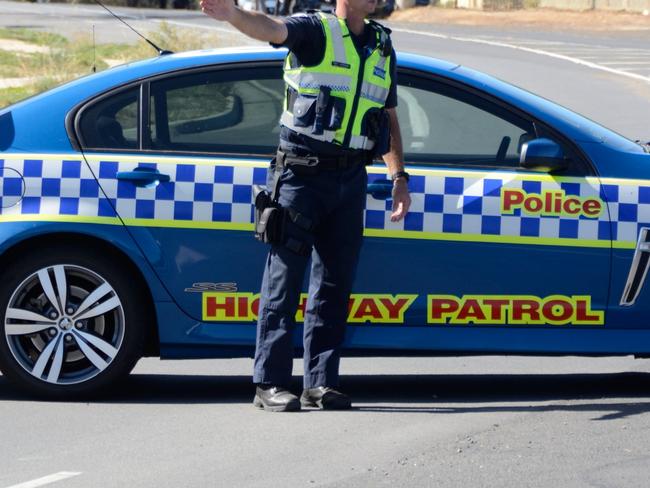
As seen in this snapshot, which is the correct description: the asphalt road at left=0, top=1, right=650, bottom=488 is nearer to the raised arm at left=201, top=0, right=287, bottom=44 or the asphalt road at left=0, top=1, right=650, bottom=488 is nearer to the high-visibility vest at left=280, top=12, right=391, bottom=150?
the high-visibility vest at left=280, top=12, right=391, bottom=150

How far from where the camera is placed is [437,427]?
5332 millimetres

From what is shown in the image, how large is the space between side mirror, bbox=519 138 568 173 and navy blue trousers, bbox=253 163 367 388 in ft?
2.22

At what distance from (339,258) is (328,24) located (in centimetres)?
92

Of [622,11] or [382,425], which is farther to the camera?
[622,11]

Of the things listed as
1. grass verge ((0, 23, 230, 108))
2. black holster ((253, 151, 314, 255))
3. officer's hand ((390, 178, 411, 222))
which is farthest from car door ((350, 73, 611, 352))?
grass verge ((0, 23, 230, 108))

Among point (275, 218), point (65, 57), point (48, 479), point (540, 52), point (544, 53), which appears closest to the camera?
point (48, 479)

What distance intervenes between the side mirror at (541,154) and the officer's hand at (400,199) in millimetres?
527

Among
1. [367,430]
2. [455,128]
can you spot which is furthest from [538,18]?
[367,430]

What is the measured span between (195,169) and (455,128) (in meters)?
1.09

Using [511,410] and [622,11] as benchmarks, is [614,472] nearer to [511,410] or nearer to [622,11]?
[511,410]

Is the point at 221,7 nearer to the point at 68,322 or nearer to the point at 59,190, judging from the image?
the point at 59,190

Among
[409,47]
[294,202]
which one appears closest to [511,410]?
[294,202]

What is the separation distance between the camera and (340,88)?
534 centimetres

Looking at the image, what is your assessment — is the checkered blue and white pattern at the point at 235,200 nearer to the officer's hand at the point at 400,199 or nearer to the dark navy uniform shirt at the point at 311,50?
the officer's hand at the point at 400,199
